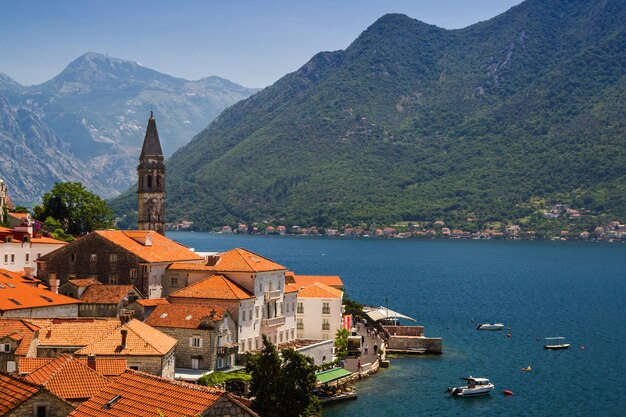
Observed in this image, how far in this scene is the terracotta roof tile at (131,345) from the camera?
47.2 meters

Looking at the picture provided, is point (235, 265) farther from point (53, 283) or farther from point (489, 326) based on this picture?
point (489, 326)

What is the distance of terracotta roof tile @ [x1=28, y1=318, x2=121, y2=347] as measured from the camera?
4944cm

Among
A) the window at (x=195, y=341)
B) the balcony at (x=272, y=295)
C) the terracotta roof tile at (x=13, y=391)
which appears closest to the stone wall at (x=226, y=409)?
the terracotta roof tile at (x=13, y=391)

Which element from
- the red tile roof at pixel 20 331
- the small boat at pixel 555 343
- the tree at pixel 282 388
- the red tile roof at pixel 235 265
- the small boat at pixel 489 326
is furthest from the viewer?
the small boat at pixel 489 326

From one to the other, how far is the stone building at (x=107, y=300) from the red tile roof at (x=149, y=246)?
146 inches

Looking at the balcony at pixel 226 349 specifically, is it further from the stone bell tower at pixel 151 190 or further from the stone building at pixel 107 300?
the stone bell tower at pixel 151 190

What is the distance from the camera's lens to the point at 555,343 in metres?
97.6

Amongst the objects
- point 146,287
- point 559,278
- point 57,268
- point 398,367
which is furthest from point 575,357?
point 559,278

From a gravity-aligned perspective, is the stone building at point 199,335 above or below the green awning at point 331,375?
above

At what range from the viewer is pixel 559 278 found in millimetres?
186625

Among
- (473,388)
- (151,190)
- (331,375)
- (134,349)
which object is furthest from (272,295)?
(151,190)

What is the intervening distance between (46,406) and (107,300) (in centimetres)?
3221

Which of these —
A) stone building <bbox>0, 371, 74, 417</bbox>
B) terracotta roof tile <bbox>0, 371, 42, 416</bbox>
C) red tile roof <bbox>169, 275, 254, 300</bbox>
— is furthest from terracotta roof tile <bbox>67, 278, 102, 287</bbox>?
stone building <bbox>0, 371, 74, 417</bbox>

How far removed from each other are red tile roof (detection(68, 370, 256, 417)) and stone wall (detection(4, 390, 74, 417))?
1537 mm
